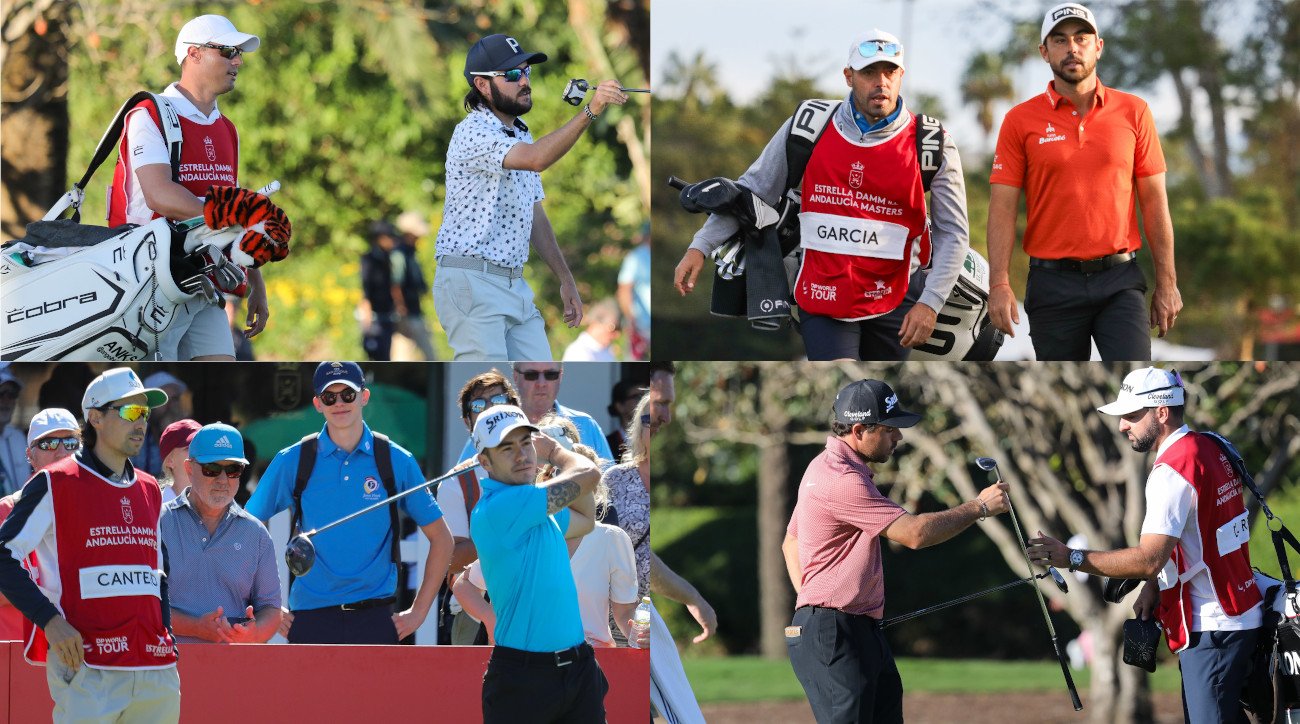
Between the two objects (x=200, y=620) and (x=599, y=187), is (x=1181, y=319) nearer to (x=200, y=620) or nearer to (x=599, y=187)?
(x=599, y=187)

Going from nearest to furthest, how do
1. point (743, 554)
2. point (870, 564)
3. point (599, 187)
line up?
point (870, 564)
point (743, 554)
point (599, 187)

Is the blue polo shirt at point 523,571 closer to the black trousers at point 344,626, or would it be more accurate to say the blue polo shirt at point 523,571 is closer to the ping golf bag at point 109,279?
the black trousers at point 344,626

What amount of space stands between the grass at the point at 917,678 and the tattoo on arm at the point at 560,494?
24.0ft

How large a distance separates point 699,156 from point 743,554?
18.3ft

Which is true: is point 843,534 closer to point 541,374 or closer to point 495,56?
point 541,374

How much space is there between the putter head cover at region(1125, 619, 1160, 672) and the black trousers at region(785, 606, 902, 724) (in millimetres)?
892

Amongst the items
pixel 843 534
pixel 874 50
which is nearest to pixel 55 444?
pixel 843 534

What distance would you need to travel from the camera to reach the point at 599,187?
53.4ft

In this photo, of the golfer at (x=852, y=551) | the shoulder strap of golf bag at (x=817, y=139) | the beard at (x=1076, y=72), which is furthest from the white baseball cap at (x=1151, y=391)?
the beard at (x=1076, y=72)

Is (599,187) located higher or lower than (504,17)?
lower

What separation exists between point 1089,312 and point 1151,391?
0.89 metres

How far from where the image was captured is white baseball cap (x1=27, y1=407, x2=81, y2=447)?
6910mm

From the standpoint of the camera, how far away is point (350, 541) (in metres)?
6.89

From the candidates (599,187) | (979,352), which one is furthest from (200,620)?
(599,187)
